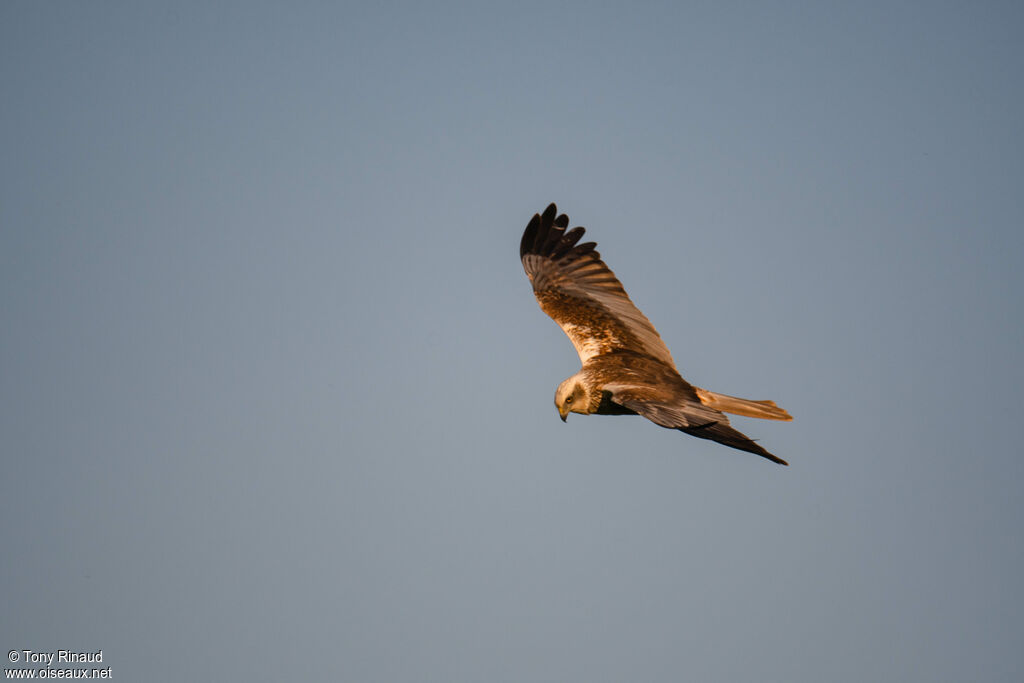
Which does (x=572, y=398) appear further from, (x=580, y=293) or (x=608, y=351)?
(x=580, y=293)

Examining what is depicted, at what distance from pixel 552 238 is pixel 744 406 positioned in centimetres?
372

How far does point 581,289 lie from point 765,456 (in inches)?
205

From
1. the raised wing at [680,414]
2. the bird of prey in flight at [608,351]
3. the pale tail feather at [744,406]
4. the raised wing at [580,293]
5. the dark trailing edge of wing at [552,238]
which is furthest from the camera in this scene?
the dark trailing edge of wing at [552,238]

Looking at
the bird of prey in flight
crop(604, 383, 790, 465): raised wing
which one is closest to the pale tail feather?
the bird of prey in flight

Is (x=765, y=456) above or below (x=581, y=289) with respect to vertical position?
below

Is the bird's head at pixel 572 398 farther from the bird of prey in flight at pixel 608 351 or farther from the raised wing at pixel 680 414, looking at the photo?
the raised wing at pixel 680 414

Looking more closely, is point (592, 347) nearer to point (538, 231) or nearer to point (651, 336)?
point (651, 336)

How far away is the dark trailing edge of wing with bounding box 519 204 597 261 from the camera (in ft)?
37.6

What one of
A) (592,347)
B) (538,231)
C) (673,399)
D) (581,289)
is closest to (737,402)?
(673,399)

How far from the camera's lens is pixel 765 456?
6160 mm

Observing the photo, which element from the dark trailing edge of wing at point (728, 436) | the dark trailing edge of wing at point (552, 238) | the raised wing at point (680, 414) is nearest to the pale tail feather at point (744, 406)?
the raised wing at point (680, 414)

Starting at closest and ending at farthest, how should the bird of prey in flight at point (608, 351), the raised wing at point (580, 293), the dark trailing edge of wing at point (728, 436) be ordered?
the dark trailing edge of wing at point (728, 436) → the bird of prey in flight at point (608, 351) → the raised wing at point (580, 293)

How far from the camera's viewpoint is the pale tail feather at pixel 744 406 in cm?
888

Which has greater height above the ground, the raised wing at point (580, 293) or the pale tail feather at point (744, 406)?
the raised wing at point (580, 293)
